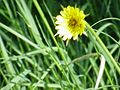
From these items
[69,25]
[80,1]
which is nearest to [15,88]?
[69,25]

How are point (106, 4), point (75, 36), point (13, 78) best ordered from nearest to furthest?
1. point (75, 36)
2. point (13, 78)
3. point (106, 4)

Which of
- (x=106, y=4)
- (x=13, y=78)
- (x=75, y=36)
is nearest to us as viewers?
(x=75, y=36)

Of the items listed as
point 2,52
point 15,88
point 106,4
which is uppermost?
point 106,4

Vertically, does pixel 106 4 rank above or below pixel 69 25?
above

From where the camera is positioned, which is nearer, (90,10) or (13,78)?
(13,78)

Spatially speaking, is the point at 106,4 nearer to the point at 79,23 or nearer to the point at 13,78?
the point at 13,78

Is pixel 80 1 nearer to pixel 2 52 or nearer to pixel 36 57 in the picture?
pixel 36 57
